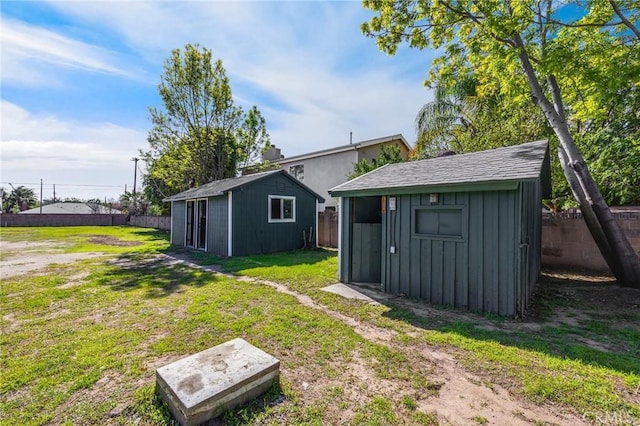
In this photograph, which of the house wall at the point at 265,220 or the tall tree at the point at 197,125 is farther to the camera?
the tall tree at the point at 197,125

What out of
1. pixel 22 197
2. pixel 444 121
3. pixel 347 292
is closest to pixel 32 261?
pixel 347 292

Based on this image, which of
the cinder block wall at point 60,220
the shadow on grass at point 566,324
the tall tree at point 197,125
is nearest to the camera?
the shadow on grass at point 566,324

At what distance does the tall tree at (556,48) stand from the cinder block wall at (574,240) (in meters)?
1.31

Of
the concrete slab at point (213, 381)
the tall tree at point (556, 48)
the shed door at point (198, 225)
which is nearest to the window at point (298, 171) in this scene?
the shed door at point (198, 225)

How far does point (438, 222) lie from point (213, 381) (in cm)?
411

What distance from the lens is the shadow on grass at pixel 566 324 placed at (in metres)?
3.25

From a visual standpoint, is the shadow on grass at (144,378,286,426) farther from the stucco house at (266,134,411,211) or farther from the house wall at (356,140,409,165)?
the house wall at (356,140,409,165)

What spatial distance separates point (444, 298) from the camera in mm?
4887

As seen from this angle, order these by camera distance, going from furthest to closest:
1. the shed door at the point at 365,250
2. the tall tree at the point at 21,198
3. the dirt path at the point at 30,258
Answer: the tall tree at the point at 21,198, the dirt path at the point at 30,258, the shed door at the point at 365,250

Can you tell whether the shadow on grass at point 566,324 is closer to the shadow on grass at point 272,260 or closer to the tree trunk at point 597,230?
the tree trunk at point 597,230

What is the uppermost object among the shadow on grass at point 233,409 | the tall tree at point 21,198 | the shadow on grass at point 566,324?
the tall tree at point 21,198

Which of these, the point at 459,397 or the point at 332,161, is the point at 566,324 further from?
the point at 332,161

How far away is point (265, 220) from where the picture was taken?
11.3 m

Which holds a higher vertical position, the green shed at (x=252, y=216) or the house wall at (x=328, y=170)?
the house wall at (x=328, y=170)
